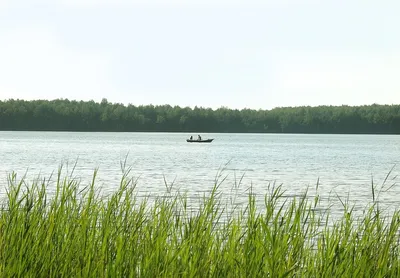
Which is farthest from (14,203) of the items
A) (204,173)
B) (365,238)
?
(204,173)

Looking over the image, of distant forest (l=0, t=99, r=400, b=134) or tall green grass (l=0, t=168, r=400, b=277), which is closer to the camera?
tall green grass (l=0, t=168, r=400, b=277)

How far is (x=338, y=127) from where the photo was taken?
19538cm

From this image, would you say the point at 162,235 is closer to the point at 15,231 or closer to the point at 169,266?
the point at 169,266

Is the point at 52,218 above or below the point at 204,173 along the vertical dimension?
above

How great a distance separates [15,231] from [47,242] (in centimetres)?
29

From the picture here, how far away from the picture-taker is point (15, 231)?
19.8 ft

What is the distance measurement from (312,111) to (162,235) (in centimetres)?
19290

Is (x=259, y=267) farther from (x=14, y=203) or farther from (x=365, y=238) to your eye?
(x=14, y=203)

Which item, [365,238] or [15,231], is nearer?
[15,231]

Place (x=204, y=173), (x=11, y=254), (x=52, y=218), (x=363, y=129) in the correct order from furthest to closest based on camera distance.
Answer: (x=363, y=129), (x=204, y=173), (x=52, y=218), (x=11, y=254)

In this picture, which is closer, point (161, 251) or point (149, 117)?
point (161, 251)

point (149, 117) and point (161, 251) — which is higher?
point (149, 117)

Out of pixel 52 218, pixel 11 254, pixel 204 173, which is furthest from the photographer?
pixel 204 173

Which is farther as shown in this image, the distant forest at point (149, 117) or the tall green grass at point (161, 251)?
the distant forest at point (149, 117)
